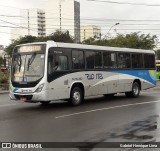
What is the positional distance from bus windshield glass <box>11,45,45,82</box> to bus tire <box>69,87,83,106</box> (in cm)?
202

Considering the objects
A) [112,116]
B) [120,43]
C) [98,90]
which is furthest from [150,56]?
[120,43]

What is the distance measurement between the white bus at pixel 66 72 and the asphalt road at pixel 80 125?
90cm

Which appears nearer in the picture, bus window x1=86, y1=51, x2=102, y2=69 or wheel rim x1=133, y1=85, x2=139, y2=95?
bus window x1=86, y1=51, x2=102, y2=69

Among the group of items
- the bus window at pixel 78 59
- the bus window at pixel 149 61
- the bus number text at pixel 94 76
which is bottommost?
the bus number text at pixel 94 76

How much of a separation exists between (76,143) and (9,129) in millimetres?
2683

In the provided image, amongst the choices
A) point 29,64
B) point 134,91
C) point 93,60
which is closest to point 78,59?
point 93,60

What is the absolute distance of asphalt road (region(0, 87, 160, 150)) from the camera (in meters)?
8.53

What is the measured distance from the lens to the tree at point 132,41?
204 ft

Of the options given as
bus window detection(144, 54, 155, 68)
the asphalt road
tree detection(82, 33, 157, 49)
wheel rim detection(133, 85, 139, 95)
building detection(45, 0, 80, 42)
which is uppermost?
building detection(45, 0, 80, 42)

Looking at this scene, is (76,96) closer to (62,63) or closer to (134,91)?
(62,63)

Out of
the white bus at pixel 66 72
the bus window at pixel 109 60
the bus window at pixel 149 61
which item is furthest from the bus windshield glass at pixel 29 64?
the bus window at pixel 149 61

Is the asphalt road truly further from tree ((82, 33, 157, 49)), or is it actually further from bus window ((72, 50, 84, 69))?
tree ((82, 33, 157, 49))

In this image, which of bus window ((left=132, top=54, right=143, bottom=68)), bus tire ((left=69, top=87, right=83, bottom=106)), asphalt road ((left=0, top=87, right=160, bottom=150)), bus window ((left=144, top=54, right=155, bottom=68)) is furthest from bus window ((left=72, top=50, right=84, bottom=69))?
bus window ((left=144, top=54, right=155, bottom=68))

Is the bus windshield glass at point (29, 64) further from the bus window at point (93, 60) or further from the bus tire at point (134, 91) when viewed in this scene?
the bus tire at point (134, 91)
